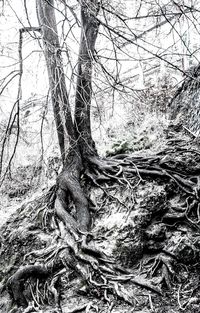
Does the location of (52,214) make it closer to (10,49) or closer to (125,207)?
(125,207)

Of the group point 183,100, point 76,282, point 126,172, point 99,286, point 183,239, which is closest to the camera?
point 99,286

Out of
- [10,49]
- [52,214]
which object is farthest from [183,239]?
[10,49]

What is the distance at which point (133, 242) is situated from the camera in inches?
185

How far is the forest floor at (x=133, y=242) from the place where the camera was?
3.99 metres

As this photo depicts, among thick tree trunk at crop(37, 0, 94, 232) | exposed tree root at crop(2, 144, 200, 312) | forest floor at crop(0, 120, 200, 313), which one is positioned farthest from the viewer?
thick tree trunk at crop(37, 0, 94, 232)

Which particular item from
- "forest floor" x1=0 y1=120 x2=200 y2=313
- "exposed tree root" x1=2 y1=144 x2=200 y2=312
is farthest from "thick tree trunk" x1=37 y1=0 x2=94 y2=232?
"forest floor" x1=0 y1=120 x2=200 y2=313

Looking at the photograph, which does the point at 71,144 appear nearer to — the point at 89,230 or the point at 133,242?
the point at 89,230

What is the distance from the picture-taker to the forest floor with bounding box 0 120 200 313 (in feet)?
13.1

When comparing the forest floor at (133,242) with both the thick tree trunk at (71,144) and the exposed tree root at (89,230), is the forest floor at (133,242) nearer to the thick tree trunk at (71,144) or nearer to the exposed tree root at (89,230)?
the exposed tree root at (89,230)

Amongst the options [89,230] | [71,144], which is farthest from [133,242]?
[71,144]

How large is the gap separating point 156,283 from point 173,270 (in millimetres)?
323

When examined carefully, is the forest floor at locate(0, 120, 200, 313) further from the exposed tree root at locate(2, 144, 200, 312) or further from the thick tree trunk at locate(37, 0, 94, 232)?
the thick tree trunk at locate(37, 0, 94, 232)

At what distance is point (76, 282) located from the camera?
14.0ft

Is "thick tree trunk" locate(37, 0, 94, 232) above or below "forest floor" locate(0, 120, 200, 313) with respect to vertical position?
above
